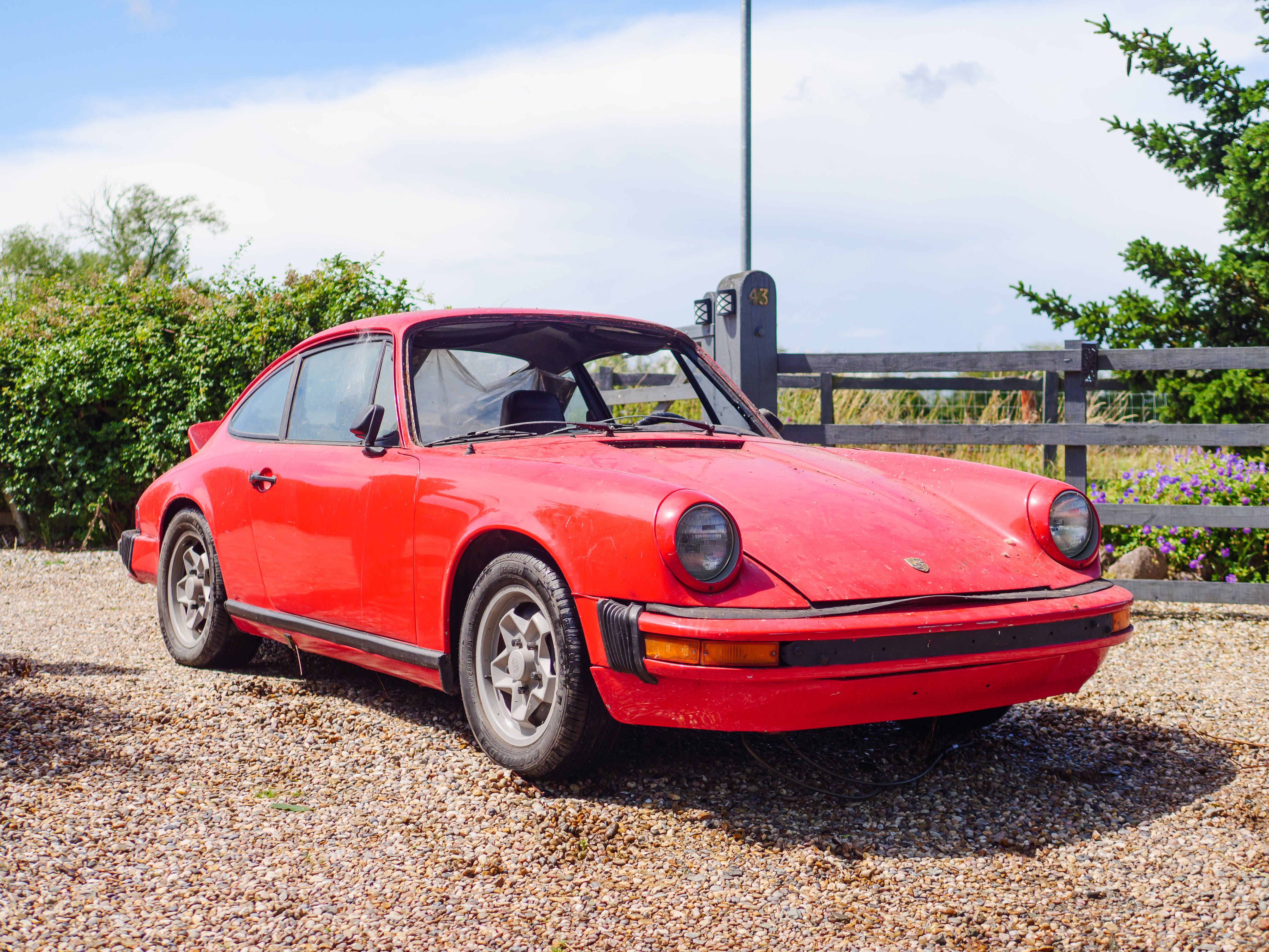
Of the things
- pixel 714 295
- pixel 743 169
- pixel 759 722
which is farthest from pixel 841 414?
pixel 759 722

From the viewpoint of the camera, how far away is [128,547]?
5801 millimetres

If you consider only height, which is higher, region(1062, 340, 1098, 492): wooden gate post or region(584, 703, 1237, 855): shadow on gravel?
region(1062, 340, 1098, 492): wooden gate post

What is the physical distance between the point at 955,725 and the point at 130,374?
8.66 m

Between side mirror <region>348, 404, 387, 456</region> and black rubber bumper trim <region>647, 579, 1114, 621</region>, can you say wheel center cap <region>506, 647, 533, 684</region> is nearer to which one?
black rubber bumper trim <region>647, 579, 1114, 621</region>

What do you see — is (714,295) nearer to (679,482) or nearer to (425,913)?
(679,482)

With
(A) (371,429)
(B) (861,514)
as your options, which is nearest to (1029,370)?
(B) (861,514)

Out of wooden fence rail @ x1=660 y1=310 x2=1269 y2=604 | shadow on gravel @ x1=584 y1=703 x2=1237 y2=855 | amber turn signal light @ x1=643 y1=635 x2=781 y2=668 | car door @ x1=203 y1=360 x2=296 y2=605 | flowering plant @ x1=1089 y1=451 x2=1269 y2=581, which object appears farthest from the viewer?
flowering plant @ x1=1089 y1=451 x2=1269 y2=581

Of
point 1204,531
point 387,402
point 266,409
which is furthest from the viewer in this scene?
point 1204,531

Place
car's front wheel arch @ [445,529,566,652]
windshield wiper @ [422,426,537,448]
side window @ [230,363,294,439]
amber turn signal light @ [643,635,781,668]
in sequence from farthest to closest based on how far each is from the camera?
side window @ [230,363,294,439]
windshield wiper @ [422,426,537,448]
car's front wheel arch @ [445,529,566,652]
amber turn signal light @ [643,635,781,668]

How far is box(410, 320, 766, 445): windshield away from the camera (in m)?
4.22

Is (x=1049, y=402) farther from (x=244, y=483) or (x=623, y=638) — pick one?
(x=623, y=638)

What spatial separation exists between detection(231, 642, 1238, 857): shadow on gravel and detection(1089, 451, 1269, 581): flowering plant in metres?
3.92

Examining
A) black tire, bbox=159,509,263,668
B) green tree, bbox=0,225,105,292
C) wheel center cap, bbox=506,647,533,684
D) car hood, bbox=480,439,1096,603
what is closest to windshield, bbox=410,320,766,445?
car hood, bbox=480,439,1096,603

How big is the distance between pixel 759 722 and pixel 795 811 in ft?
1.51
